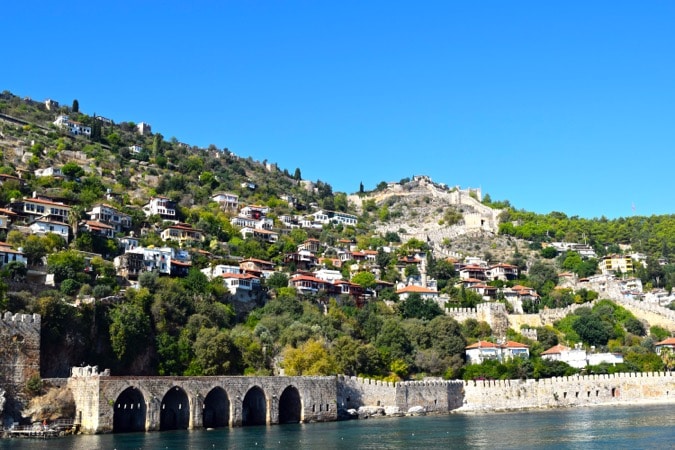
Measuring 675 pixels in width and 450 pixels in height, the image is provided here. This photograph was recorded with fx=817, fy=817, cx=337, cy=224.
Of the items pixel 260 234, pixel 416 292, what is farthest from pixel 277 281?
pixel 260 234

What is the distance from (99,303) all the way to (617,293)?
Answer: 44753 millimetres

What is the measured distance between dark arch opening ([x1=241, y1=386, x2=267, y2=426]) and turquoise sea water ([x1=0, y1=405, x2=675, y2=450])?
2.18 metres

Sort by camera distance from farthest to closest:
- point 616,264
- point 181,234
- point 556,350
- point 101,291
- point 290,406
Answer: point 616,264 < point 181,234 < point 556,350 < point 101,291 < point 290,406

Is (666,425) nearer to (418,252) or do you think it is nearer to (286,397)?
(286,397)

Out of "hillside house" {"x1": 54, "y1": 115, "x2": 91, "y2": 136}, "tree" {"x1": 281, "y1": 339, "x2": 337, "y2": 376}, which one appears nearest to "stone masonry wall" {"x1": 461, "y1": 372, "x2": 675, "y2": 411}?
"tree" {"x1": 281, "y1": 339, "x2": 337, "y2": 376}

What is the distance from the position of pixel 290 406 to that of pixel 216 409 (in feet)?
13.2

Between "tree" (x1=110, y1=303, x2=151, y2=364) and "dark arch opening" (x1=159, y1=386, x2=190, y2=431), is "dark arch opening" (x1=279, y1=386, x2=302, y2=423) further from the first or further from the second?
"tree" (x1=110, y1=303, x2=151, y2=364)

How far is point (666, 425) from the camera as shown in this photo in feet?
112

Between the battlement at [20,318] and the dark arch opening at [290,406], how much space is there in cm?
1258

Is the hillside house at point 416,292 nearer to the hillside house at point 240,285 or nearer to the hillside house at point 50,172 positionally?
the hillside house at point 240,285

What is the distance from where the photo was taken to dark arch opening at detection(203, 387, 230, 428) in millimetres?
38438

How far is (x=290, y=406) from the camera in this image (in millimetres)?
41594

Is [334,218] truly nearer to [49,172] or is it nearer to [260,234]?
[260,234]

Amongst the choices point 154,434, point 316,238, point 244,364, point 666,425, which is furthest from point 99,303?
point 316,238
